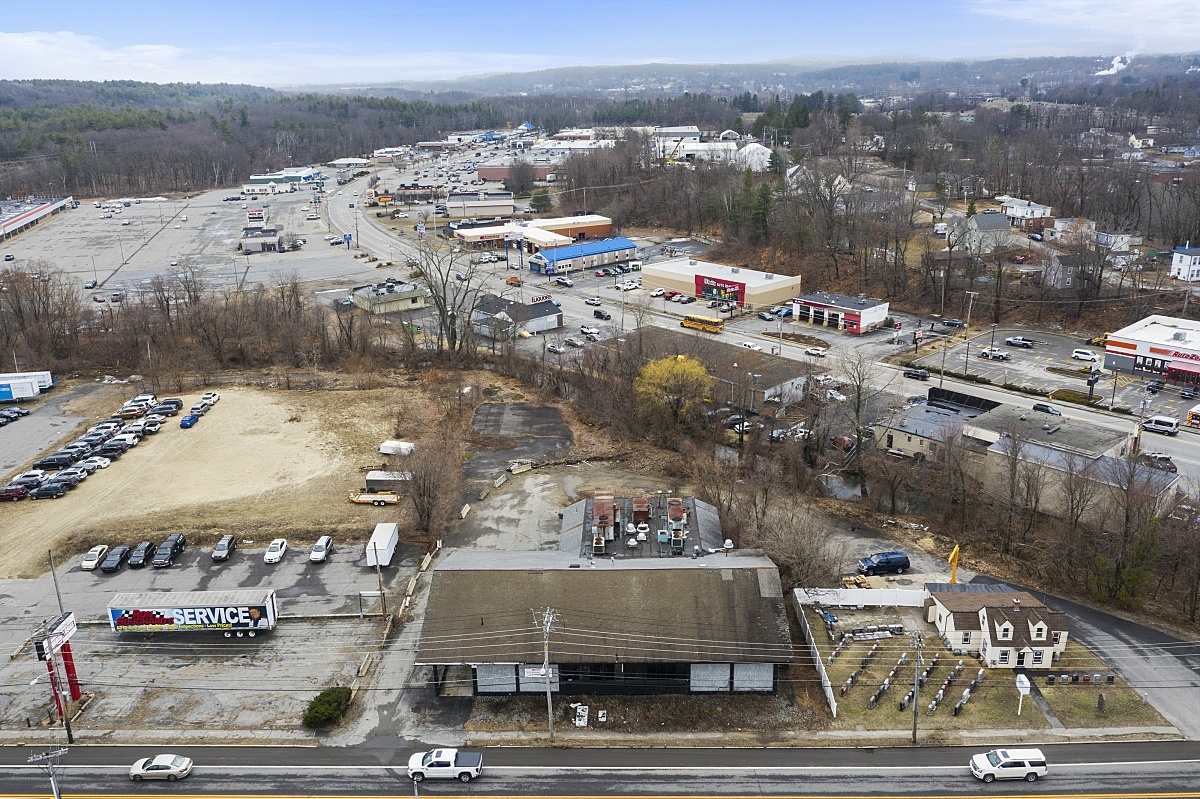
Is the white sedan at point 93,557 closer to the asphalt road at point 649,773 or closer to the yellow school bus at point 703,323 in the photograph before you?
the asphalt road at point 649,773

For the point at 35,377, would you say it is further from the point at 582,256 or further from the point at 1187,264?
the point at 1187,264

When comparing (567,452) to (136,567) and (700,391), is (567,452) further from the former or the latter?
(136,567)

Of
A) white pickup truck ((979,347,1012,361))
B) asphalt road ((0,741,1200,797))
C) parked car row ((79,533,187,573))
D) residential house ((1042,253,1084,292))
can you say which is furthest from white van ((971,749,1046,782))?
residential house ((1042,253,1084,292))

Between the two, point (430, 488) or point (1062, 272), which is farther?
point (1062, 272)

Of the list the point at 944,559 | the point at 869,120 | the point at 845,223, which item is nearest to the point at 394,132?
the point at 869,120

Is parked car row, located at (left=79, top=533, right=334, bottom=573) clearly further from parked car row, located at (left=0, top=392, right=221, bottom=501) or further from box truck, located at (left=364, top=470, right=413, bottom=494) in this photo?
parked car row, located at (left=0, top=392, right=221, bottom=501)

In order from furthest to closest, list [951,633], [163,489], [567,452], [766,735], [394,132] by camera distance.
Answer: [394,132] < [567,452] < [163,489] < [951,633] < [766,735]

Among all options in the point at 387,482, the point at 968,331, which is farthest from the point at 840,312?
the point at 387,482
